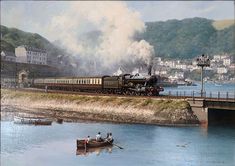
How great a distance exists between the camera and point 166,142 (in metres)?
40.8

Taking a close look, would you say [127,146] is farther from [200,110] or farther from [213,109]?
[213,109]

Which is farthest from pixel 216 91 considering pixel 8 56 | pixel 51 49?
pixel 8 56

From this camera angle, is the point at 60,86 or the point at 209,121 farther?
the point at 60,86

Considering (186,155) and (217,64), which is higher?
(217,64)

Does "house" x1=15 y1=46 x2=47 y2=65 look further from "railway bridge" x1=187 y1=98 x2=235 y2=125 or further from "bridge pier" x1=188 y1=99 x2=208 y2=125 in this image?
"bridge pier" x1=188 y1=99 x2=208 y2=125

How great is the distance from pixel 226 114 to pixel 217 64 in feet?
137

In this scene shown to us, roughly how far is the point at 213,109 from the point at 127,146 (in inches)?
656

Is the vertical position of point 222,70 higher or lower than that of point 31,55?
lower

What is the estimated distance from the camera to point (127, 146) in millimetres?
38719

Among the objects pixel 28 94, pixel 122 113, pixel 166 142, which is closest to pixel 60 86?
pixel 28 94

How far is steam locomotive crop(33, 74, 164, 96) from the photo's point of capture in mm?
62344

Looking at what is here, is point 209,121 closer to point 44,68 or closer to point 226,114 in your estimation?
point 226,114

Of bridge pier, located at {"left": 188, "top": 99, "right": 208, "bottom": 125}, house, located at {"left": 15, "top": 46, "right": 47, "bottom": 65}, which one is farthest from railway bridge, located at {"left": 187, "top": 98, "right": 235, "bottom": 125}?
house, located at {"left": 15, "top": 46, "right": 47, "bottom": 65}

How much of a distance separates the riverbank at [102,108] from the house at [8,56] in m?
51.3
